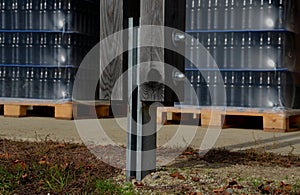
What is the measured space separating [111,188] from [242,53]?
18.3ft

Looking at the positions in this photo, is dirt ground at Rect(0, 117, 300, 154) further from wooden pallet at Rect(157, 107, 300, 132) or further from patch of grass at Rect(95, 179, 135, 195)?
patch of grass at Rect(95, 179, 135, 195)

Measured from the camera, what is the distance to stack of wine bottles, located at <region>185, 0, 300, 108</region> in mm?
8523

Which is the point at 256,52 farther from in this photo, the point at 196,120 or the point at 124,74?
the point at 124,74

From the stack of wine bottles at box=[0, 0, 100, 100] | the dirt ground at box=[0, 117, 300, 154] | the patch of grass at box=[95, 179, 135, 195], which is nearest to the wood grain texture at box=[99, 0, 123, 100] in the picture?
the patch of grass at box=[95, 179, 135, 195]

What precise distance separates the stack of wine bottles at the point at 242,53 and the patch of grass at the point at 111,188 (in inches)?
206

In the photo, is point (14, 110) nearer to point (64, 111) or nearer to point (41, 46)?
point (64, 111)

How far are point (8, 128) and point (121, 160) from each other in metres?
4.12

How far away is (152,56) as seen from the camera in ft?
12.1

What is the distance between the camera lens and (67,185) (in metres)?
3.63

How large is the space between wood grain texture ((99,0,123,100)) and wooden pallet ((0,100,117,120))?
6206 millimetres

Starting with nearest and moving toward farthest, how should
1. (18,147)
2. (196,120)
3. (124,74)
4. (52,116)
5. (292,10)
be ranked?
(124,74) < (18,147) < (292,10) < (196,120) < (52,116)

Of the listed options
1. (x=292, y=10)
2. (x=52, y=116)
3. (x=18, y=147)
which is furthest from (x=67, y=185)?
(x=52, y=116)

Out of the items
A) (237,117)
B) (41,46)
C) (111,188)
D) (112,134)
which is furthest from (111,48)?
(41,46)

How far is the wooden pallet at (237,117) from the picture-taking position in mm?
8414
